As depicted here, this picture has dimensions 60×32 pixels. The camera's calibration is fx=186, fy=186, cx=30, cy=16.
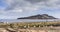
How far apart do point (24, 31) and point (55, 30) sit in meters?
8.27

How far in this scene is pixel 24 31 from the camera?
46.4 meters

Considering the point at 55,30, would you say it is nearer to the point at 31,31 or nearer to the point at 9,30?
the point at 31,31

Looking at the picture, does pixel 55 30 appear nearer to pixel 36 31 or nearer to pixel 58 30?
pixel 58 30

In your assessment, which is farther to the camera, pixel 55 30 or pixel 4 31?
pixel 55 30

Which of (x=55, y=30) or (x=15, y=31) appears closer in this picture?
(x=15, y=31)

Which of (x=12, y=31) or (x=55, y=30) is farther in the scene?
(x=55, y=30)

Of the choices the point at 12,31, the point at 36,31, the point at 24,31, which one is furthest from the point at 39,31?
the point at 12,31

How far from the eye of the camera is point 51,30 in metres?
48.1

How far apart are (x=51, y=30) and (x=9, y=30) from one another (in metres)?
10.8

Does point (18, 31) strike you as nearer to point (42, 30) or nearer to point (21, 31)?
point (21, 31)

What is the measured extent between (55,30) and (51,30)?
1147mm

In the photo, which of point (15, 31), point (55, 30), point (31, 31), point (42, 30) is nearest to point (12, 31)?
point (15, 31)

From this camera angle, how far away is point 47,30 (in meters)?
47.8

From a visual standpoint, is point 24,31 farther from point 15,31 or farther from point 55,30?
point 55,30
